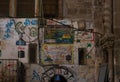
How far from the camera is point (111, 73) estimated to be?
1287 centimetres

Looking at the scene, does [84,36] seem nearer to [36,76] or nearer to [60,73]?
[60,73]

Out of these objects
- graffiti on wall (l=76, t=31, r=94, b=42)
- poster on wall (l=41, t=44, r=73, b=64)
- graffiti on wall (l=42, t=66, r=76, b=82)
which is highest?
graffiti on wall (l=76, t=31, r=94, b=42)

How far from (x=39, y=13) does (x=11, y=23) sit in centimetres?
112

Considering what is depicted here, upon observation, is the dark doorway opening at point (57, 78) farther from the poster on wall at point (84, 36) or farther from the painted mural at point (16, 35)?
the poster on wall at point (84, 36)

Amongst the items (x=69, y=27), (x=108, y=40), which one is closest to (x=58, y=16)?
(x=69, y=27)

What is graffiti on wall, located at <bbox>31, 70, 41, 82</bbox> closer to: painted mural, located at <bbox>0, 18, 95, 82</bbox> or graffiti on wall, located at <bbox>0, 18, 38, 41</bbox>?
painted mural, located at <bbox>0, 18, 95, 82</bbox>

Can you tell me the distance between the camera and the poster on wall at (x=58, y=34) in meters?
16.9

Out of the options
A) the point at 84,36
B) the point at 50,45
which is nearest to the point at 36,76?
Result: the point at 50,45

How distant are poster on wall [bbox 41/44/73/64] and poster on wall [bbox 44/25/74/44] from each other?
19 cm

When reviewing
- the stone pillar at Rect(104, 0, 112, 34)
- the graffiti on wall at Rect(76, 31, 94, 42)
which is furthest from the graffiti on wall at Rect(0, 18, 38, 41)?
the stone pillar at Rect(104, 0, 112, 34)

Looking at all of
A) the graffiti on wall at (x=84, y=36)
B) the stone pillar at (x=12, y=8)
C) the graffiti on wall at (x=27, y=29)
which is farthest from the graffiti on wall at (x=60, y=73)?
the stone pillar at (x=12, y=8)

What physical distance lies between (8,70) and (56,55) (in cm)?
185

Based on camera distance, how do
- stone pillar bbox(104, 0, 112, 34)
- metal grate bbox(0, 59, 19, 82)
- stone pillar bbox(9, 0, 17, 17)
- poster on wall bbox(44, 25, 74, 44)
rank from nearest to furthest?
stone pillar bbox(104, 0, 112, 34) < metal grate bbox(0, 59, 19, 82) < poster on wall bbox(44, 25, 74, 44) < stone pillar bbox(9, 0, 17, 17)

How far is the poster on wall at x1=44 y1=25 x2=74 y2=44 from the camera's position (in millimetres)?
16859
